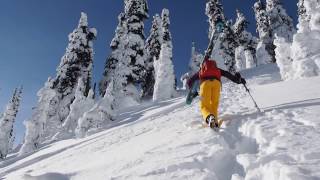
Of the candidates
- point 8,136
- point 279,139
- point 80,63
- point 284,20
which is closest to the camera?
point 279,139

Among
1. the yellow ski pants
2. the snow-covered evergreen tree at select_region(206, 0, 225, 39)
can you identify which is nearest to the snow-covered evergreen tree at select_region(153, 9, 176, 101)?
the snow-covered evergreen tree at select_region(206, 0, 225, 39)

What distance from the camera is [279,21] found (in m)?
53.0

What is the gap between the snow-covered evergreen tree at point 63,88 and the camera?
32125 millimetres

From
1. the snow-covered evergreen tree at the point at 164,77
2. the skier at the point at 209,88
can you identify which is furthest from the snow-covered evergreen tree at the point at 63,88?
the skier at the point at 209,88

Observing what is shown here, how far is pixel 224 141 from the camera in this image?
6816 millimetres

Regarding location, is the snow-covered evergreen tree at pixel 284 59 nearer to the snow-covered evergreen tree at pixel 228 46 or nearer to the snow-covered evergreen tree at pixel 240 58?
the snow-covered evergreen tree at pixel 228 46

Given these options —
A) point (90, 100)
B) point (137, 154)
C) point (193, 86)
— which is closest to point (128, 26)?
point (90, 100)

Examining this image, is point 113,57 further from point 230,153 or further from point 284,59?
point 230,153

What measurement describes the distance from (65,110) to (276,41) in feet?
65.0

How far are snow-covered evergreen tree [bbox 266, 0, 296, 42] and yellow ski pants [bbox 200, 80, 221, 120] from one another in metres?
45.9

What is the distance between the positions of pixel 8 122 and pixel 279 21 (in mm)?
38703

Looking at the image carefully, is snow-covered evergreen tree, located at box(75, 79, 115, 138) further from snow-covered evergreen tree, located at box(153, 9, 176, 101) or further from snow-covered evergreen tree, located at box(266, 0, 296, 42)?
snow-covered evergreen tree, located at box(266, 0, 296, 42)

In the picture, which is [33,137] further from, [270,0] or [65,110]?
[270,0]

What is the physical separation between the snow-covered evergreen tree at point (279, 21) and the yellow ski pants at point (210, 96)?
45856mm
